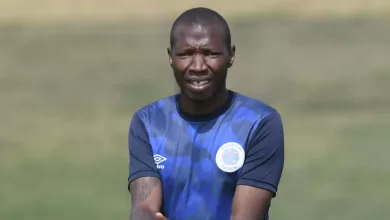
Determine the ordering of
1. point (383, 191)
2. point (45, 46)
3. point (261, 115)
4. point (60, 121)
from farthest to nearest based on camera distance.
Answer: point (45, 46)
point (60, 121)
point (383, 191)
point (261, 115)

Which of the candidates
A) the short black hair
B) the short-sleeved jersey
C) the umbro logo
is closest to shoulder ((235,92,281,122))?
the short-sleeved jersey

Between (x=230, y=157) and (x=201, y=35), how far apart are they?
539 mm

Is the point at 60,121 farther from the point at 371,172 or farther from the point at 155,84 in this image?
the point at 371,172

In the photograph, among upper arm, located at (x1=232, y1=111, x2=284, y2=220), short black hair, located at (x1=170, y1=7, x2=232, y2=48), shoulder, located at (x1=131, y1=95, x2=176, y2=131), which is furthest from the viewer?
shoulder, located at (x1=131, y1=95, x2=176, y2=131)

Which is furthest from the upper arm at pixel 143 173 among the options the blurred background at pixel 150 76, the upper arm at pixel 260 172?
the blurred background at pixel 150 76

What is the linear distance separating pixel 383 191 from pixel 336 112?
1.73 metres

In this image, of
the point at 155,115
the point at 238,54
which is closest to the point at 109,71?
the point at 238,54

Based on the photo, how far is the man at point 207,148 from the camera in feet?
13.5

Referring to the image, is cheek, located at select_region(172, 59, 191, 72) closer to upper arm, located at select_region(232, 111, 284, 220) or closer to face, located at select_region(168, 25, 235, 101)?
face, located at select_region(168, 25, 235, 101)

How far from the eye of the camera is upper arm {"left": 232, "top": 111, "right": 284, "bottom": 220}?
408cm

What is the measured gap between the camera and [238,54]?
9.63 meters

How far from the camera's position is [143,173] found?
4227 mm

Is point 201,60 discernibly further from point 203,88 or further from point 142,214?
point 142,214

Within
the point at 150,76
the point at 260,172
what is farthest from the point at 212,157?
the point at 150,76
